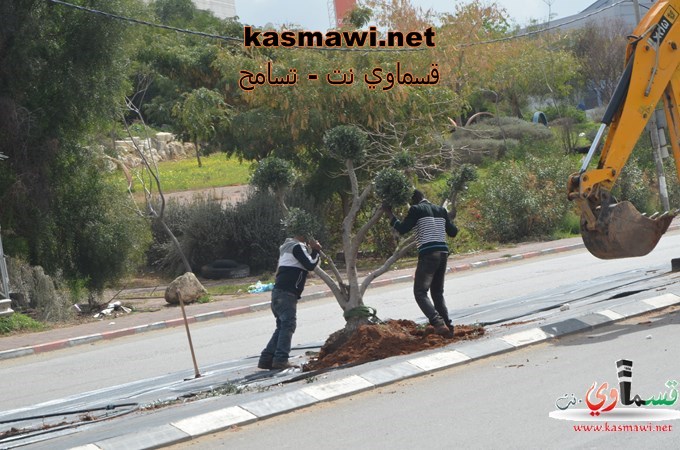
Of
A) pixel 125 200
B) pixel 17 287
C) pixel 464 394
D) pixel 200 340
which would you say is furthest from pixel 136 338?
pixel 464 394

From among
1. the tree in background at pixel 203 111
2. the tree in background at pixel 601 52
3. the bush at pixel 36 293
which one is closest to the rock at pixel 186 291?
the bush at pixel 36 293

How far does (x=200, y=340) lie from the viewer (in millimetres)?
14609

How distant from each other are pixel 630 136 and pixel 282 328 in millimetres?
4862

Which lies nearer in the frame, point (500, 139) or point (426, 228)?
point (426, 228)

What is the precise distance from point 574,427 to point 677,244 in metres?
16.2

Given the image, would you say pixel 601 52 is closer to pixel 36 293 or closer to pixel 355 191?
pixel 36 293

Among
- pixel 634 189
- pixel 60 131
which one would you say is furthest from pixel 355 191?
pixel 634 189

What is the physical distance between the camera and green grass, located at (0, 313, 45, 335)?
56.4 feet

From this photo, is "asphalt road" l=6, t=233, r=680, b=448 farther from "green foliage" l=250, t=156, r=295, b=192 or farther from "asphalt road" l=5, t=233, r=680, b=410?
"green foliage" l=250, t=156, r=295, b=192

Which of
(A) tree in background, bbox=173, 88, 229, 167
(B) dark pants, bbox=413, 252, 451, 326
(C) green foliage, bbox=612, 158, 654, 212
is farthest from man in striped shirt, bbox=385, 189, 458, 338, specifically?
(C) green foliage, bbox=612, 158, 654, 212

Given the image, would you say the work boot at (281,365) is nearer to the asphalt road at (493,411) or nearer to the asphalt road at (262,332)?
Answer: the asphalt road at (262,332)

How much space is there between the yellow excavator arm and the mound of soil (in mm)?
2065

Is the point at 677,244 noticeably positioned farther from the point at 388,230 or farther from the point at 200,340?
the point at 200,340

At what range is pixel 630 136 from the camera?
11.5 metres
